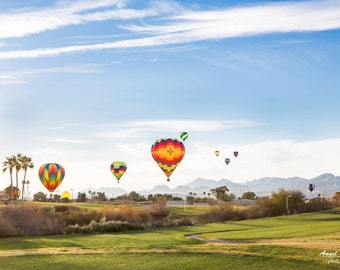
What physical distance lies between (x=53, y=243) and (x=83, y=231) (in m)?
19.2

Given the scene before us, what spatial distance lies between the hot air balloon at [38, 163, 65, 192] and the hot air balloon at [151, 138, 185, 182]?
95.5 feet

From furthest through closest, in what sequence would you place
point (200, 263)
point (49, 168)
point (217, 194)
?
point (217, 194) < point (49, 168) < point (200, 263)

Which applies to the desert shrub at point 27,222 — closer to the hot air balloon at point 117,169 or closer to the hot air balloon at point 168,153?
the hot air balloon at point 168,153

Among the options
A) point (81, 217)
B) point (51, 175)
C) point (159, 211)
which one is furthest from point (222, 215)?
point (51, 175)

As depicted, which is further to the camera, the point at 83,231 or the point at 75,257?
the point at 83,231

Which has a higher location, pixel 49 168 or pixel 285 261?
pixel 49 168

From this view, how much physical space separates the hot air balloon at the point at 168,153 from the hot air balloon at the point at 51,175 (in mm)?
29110

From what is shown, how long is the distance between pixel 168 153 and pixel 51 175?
32285 mm

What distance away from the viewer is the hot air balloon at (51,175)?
99.4 metres

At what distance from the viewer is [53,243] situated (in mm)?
54031

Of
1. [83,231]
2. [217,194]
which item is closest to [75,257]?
[83,231]

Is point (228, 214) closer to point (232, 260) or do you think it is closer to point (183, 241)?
point (183, 241)

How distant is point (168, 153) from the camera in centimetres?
7788

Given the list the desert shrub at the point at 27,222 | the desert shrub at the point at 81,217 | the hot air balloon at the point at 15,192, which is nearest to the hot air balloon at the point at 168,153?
the desert shrub at the point at 81,217
